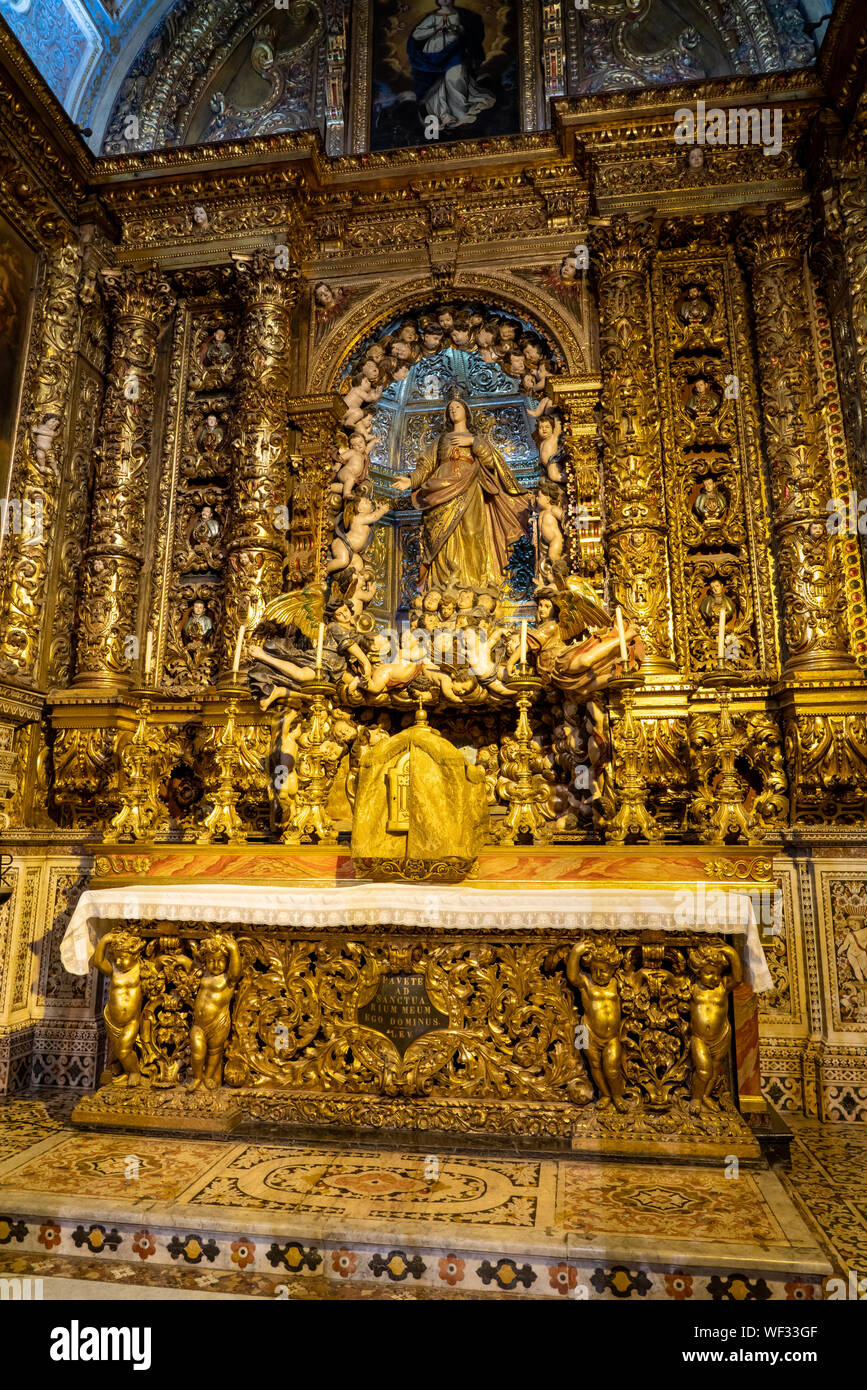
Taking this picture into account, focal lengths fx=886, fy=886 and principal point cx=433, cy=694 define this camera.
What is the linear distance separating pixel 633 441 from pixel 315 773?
3775 mm

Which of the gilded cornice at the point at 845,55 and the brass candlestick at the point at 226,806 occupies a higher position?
the gilded cornice at the point at 845,55

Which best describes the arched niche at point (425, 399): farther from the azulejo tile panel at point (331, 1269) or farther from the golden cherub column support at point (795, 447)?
the azulejo tile panel at point (331, 1269)

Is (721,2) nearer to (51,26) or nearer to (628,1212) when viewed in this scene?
(51,26)

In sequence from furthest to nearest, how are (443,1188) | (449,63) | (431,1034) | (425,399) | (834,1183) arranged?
(425,399), (449,63), (431,1034), (834,1183), (443,1188)

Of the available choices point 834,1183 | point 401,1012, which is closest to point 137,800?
point 401,1012

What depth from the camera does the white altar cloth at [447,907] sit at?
459 cm

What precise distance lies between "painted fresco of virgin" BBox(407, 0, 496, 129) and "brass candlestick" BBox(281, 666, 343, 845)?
618 cm

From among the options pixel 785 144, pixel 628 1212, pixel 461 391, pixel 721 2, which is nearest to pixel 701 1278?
pixel 628 1212

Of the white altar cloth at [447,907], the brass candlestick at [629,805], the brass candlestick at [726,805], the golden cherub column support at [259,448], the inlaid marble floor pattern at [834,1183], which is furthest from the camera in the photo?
the golden cherub column support at [259,448]

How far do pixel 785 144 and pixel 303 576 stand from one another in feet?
17.9

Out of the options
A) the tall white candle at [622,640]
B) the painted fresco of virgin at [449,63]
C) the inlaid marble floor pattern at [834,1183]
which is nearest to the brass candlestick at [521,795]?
the tall white candle at [622,640]

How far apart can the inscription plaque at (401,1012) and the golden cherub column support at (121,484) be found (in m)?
3.65

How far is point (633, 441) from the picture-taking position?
7246mm

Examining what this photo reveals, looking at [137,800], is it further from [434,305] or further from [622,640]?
[434,305]
